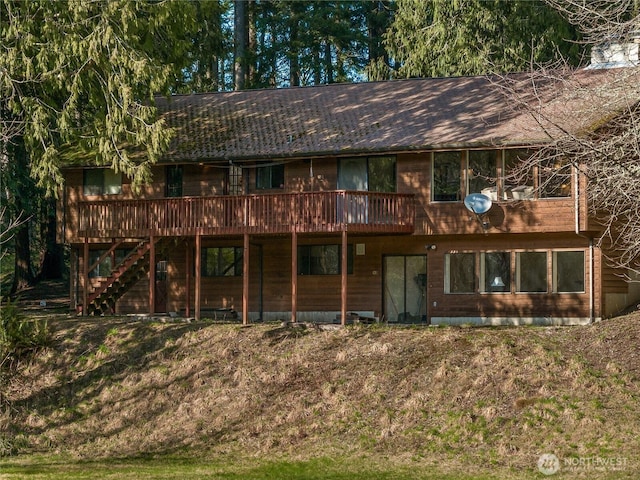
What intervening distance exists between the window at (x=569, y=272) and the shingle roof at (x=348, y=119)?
11.7 feet

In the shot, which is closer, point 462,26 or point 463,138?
point 463,138

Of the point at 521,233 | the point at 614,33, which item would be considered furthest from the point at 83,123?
the point at 614,33

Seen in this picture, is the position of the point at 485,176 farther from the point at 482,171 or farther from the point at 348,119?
the point at 348,119

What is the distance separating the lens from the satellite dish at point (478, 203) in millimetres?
28703

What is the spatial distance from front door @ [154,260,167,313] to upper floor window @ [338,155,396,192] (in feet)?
20.7

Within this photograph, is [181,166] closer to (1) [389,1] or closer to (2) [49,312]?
(2) [49,312]

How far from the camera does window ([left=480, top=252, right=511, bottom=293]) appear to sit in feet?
97.5

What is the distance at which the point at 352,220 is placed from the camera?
2839cm

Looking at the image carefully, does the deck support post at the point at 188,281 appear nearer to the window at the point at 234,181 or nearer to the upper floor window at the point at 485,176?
the window at the point at 234,181

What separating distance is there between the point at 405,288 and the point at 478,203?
3.91m

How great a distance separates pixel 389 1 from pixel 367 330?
25.1 meters

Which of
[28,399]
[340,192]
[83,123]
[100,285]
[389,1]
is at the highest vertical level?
[389,1]

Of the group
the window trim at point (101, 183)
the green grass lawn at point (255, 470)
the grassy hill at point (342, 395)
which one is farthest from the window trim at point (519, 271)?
the window trim at point (101, 183)

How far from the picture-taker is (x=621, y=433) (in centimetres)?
1977
